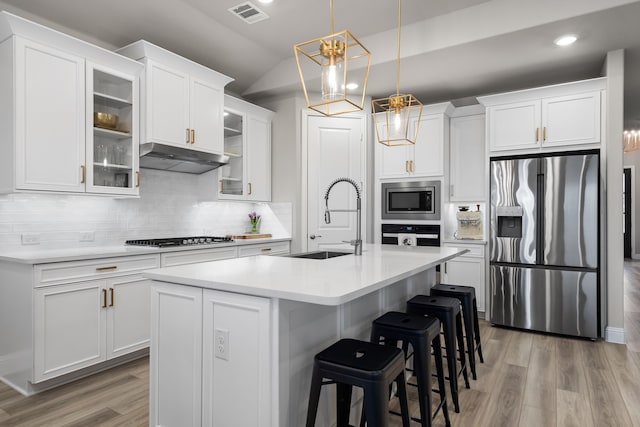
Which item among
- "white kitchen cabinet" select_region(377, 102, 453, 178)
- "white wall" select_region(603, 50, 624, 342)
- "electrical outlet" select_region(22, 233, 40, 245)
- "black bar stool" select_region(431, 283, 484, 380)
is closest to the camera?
"black bar stool" select_region(431, 283, 484, 380)

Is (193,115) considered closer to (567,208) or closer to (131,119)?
(131,119)

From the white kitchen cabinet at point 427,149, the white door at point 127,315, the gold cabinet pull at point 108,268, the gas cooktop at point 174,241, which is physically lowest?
the white door at point 127,315

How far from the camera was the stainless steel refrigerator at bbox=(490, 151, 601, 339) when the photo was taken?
3748 mm

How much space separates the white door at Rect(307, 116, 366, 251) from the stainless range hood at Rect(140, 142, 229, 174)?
1193 millimetres

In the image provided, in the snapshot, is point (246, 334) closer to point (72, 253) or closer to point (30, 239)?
point (72, 253)

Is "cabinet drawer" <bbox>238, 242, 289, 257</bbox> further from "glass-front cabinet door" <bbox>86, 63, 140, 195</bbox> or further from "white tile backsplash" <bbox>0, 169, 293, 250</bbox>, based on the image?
"glass-front cabinet door" <bbox>86, 63, 140, 195</bbox>

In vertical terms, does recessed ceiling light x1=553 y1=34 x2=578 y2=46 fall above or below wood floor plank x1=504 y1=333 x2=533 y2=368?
above

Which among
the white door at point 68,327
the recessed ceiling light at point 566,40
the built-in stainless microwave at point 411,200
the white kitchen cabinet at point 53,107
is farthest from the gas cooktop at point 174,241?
the recessed ceiling light at point 566,40

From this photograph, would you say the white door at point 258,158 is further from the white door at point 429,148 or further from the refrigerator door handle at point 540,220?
the refrigerator door handle at point 540,220

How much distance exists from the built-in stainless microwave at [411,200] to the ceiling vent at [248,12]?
94.3 inches

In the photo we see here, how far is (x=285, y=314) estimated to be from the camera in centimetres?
164

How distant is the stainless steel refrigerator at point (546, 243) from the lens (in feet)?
12.3

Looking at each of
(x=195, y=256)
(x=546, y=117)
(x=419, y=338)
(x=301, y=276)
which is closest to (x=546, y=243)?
(x=546, y=117)

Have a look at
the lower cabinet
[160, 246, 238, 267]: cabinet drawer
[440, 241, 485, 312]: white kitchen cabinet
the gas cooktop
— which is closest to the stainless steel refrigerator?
[440, 241, 485, 312]: white kitchen cabinet
